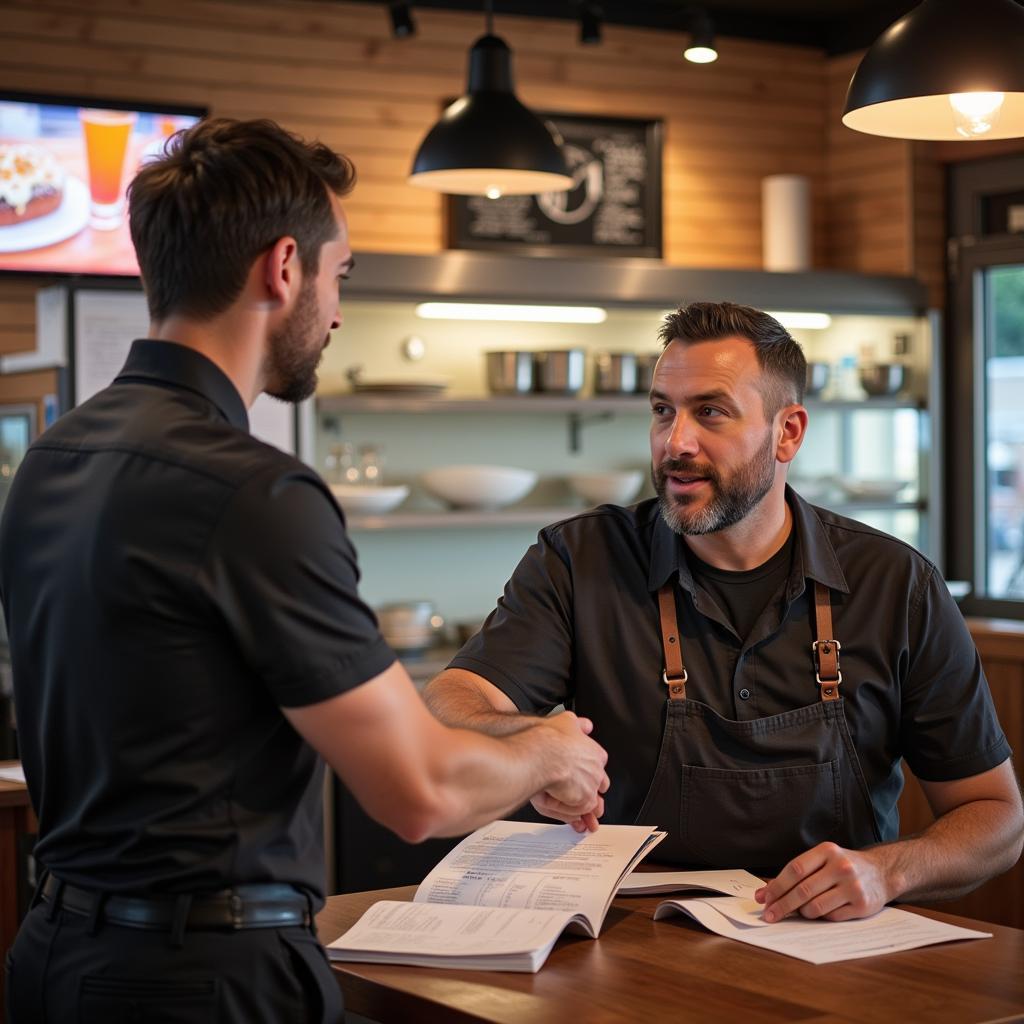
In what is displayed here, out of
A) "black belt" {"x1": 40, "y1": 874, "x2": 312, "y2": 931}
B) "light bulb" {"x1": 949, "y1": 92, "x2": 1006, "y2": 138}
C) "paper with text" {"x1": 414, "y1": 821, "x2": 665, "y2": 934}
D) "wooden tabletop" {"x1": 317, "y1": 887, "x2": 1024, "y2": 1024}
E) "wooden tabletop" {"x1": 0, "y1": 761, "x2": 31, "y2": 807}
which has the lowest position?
"wooden tabletop" {"x1": 0, "y1": 761, "x2": 31, "y2": 807}

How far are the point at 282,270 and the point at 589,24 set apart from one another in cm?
340

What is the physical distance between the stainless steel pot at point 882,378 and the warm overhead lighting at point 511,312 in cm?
95

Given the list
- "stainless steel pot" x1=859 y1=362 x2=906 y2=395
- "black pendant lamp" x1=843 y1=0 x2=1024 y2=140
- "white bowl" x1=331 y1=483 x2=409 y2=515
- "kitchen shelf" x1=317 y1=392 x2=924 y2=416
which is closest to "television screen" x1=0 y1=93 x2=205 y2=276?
"kitchen shelf" x1=317 y1=392 x2=924 y2=416

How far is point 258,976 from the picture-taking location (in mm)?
1489

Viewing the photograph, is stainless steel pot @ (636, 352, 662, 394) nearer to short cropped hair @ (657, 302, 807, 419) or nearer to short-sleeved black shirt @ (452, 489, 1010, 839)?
short cropped hair @ (657, 302, 807, 419)

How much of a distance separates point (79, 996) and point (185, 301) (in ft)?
2.20

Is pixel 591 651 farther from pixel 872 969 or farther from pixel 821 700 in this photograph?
pixel 872 969

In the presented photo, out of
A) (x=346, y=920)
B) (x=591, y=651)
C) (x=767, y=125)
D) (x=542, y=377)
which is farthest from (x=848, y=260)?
(x=346, y=920)

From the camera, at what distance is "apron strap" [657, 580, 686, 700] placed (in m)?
2.37

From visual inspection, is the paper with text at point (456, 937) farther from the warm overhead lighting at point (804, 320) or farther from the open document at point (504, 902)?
the warm overhead lighting at point (804, 320)

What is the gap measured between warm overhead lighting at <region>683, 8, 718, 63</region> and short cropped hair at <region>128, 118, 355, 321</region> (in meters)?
2.52

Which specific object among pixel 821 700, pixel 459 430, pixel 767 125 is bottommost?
pixel 821 700

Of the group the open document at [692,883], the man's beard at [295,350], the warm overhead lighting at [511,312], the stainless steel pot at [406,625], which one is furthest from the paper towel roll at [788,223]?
the man's beard at [295,350]

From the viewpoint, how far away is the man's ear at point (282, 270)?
5.08ft
